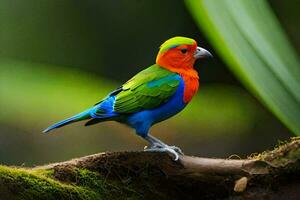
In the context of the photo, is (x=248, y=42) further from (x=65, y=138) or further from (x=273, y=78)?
(x=65, y=138)

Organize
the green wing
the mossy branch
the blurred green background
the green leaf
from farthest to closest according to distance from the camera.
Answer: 1. the blurred green background
2. the green leaf
3. the green wing
4. the mossy branch

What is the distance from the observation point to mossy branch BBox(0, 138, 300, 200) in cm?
143

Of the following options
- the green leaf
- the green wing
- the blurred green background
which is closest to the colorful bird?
the green wing

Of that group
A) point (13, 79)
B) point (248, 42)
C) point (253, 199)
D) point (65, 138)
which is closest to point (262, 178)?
point (253, 199)

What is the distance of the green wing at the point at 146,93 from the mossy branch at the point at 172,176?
0.12 metres

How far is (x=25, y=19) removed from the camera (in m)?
2.82

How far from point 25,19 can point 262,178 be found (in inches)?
64.2

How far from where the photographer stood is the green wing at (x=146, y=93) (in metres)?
1.56

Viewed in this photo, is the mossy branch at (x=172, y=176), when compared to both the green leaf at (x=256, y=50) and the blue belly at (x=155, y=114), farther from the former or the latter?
the green leaf at (x=256, y=50)

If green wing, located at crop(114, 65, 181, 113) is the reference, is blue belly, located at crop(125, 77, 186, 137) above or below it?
below

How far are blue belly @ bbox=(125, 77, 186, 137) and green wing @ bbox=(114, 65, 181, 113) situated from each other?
11 millimetres

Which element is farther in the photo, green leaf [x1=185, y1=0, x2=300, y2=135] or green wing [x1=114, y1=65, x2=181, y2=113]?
green leaf [x1=185, y1=0, x2=300, y2=135]

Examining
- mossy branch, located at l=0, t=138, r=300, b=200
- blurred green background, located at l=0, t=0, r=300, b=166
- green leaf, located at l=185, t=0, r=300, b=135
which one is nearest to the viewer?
mossy branch, located at l=0, t=138, r=300, b=200

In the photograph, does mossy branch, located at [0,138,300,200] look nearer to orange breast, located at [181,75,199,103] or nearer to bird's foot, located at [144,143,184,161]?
bird's foot, located at [144,143,184,161]
